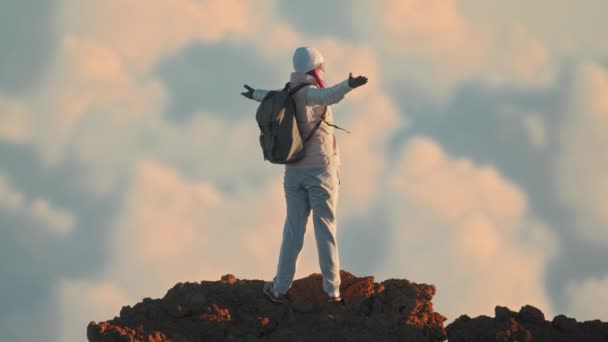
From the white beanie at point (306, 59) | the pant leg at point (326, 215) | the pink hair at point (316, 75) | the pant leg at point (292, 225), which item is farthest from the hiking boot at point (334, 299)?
the white beanie at point (306, 59)

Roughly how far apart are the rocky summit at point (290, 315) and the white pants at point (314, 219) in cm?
32

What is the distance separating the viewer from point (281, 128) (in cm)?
1519

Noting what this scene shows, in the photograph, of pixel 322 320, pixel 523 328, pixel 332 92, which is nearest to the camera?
pixel 332 92

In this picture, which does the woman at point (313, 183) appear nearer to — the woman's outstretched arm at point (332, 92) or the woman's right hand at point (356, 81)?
the woman's outstretched arm at point (332, 92)

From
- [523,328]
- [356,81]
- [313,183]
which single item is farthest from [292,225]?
[523,328]

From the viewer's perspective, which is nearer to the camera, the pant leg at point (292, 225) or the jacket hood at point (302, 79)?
the jacket hood at point (302, 79)

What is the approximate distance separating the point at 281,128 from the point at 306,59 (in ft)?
3.49

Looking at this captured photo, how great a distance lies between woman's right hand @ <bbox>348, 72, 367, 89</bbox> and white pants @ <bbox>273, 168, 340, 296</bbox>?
4.80 ft

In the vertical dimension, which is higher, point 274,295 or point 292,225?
point 292,225

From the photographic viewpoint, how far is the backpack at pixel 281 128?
15172 mm

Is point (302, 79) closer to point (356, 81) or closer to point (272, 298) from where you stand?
point (356, 81)

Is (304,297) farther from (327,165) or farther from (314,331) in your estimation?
(327,165)

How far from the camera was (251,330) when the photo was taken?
51.7 ft

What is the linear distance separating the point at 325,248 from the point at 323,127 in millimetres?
1650
